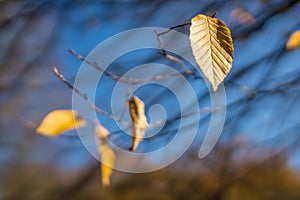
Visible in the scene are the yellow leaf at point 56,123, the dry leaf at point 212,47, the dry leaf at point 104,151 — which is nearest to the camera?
the dry leaf at point 212,47

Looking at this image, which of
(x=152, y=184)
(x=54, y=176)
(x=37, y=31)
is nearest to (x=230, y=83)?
(x=37, y=31)

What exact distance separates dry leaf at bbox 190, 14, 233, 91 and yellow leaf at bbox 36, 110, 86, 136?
465mm

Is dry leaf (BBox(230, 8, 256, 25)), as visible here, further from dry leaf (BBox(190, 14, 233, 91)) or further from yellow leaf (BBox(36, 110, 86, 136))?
dry leaf (BBox(190, 14, 233, 91))

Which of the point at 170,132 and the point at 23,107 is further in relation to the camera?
the point at 23,107

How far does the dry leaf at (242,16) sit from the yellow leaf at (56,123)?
1.25m

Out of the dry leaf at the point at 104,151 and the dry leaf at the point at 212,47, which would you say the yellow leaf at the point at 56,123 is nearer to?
the dry leaf at the point at 104,151

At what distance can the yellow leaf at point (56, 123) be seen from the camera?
2.70 ft

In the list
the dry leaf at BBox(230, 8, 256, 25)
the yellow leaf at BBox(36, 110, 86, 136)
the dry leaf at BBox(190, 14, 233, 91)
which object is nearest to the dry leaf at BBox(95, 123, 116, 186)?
the yellow leaf at BBox(36, 110, 86, 136)

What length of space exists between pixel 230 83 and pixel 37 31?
1728 mm

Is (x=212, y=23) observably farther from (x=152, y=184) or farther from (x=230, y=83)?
(x=152, y=184)

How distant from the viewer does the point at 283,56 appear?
196 centimetres

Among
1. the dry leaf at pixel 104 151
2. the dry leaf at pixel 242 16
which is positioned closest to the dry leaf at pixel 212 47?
the dry leaf at pixel 104 151

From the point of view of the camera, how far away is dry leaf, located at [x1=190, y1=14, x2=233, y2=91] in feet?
1.61

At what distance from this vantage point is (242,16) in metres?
1.90
